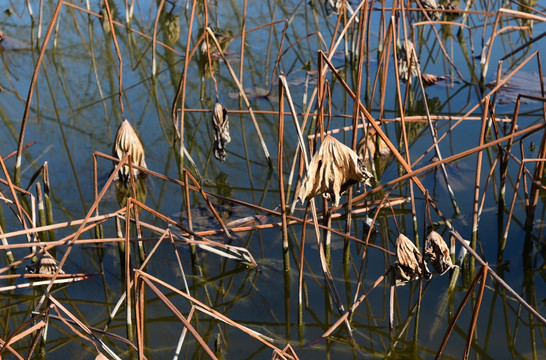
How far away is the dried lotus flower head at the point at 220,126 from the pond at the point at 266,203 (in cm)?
2

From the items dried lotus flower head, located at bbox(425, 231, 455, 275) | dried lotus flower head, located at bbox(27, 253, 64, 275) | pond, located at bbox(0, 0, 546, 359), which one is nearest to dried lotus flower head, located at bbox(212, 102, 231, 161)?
pond, located at bbox(0, 0, 546, 359)

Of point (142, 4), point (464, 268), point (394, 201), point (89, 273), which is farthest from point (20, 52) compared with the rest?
point (464, 268)

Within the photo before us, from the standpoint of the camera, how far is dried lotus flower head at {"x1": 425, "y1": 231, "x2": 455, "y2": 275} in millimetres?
1478

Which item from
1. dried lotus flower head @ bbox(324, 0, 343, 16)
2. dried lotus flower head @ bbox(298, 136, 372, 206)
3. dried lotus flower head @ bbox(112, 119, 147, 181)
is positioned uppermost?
dried lotus flower head @ bbox(324, 0, 343, 16)

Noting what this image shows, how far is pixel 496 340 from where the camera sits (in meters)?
1.58

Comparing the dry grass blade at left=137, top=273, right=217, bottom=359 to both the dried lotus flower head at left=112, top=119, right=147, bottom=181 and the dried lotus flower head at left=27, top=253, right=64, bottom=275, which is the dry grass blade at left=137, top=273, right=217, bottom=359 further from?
the dried lotus flower head at left=112, top=119, right=147, bottom=181

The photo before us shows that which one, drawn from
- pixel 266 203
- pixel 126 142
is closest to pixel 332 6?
pixel 266 203

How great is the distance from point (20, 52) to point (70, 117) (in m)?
0.96

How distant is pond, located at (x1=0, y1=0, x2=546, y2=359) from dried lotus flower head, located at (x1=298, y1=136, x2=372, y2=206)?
0.03 m

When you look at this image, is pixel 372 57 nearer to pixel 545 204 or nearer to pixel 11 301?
pixel 545 204

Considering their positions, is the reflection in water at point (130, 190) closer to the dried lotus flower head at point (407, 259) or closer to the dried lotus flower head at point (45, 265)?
the dried lotus flower head at point (45, 265)

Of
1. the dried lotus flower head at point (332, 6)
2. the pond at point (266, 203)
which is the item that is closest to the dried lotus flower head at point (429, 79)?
the pond at point (266, 203)

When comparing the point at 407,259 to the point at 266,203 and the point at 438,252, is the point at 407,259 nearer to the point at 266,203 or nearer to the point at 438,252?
the point at 438,252

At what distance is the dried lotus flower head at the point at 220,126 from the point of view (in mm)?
2010
